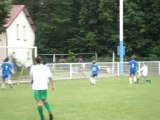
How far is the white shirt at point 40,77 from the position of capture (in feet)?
46.5

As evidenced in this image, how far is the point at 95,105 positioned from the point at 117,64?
2804 cm

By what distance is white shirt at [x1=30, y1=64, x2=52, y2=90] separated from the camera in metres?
14.2

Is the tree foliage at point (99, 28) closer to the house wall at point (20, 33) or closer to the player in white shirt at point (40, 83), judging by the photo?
the house wall at point (20, 33)

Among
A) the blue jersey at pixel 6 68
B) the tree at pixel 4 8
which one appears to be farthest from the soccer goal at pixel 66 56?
the blue jersey at pixel 6 68

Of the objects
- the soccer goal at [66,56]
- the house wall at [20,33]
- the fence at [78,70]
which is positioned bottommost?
the fence at [78,70]

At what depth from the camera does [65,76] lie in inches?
1667

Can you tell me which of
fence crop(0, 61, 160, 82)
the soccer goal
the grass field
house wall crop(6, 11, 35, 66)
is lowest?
the grass field

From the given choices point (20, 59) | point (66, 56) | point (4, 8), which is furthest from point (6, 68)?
point (66, 56)

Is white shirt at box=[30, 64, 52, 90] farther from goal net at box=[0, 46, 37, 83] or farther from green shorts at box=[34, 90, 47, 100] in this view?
goal net at box=[0, 46, 37, 83]

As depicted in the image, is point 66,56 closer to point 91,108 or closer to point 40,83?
point 91,108

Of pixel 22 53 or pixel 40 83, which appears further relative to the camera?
pixel 22 53

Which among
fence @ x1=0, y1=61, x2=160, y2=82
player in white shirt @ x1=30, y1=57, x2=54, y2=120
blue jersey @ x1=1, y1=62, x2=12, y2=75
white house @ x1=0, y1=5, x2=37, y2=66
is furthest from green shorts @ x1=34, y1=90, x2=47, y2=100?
white house @ x1=0, y1=5, x2=37, y2=66

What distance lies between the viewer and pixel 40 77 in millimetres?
14297

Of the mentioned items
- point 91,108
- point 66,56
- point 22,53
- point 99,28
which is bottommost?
point 91,108
